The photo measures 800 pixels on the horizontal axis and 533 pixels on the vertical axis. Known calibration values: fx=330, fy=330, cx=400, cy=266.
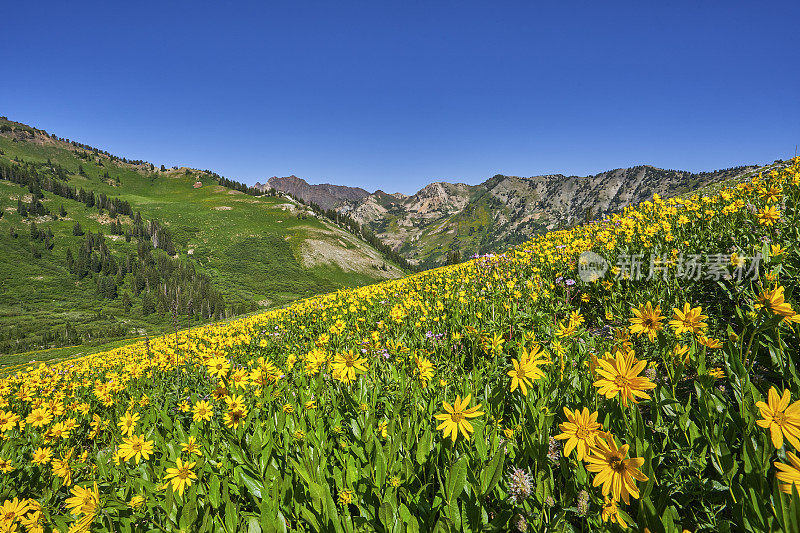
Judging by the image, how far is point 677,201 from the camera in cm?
1040

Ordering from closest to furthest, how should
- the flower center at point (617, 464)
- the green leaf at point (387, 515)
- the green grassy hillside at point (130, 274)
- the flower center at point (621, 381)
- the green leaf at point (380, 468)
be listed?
the flower center at point (617, 464) < the flower center at point (621, 381) < the green leaf at point (387, 515) < the green leaf at point (380, 468) < the green grassy hillside at point (130, 274)


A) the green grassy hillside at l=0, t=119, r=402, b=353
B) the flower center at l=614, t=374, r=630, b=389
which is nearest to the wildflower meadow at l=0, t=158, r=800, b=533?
the flower center at l=614, t=374, r=630, b=389

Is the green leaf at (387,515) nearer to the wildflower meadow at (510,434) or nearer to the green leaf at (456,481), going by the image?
the wildflower meadow at (510,434)

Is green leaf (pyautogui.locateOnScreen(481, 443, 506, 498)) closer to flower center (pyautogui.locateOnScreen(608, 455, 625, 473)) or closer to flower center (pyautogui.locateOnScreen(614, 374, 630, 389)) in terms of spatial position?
flower center (pyautogui.locateOnScreen(608, 455, 625, 473))

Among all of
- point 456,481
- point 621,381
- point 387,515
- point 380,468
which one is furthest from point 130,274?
point 621,381

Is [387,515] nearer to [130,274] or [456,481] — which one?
[456,481]

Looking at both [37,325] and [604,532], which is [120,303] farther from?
[604,532]

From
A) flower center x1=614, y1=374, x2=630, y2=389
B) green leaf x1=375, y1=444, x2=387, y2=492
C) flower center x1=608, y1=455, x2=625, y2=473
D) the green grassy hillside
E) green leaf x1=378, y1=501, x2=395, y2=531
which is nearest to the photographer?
flower center x1=608, y1=455, x2=625, y2=473

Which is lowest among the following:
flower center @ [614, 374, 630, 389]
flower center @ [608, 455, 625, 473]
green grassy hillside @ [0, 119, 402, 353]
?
green grassy hillside @ [0, 119, 402, 353]

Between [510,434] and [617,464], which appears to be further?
[510,434]

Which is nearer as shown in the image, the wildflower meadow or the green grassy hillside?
the wildflower meadow

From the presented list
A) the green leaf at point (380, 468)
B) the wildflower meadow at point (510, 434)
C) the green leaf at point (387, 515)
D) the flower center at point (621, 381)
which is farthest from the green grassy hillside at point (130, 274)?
the flower center at point (621, 381)

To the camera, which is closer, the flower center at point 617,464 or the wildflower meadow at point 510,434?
the flower center at point 617,464

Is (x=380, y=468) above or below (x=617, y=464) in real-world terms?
below
